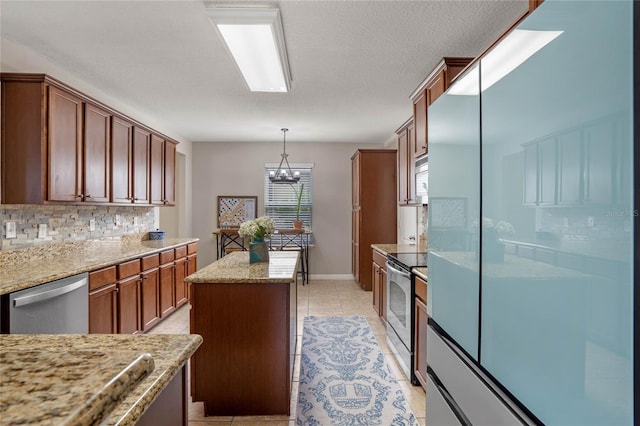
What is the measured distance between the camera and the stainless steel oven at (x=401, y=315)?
2.49m

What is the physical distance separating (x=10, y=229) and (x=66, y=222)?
609 millimetres

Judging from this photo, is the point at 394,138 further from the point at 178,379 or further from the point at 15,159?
the point at 178,379

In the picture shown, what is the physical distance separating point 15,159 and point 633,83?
129 inches

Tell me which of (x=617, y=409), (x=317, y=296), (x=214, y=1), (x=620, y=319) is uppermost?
(x=214, y=1)

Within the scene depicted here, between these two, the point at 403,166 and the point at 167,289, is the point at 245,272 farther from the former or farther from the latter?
the point at 403,166

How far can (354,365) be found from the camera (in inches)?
112

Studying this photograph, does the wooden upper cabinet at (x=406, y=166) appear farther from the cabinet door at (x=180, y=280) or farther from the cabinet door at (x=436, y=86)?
the cabinet door at (x=180, y=280)

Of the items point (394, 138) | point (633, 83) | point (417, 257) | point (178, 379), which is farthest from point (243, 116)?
point (633, 83)

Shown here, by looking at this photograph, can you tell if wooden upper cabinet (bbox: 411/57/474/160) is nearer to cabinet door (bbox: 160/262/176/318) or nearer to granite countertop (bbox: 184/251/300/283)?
granite countertop (bbox: 184/251/300/283)

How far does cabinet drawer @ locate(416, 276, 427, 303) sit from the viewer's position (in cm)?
219

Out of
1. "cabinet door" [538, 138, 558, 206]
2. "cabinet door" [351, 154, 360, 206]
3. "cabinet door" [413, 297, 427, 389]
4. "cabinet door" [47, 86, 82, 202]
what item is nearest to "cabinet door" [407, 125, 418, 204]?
"cabinet door" [413, 297, 427, 389]

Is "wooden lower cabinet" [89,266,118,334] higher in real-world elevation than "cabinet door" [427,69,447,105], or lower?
lower

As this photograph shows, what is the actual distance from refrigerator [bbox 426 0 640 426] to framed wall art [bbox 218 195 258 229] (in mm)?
5423

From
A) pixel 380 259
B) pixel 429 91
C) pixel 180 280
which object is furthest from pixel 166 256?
pixel 429 91
